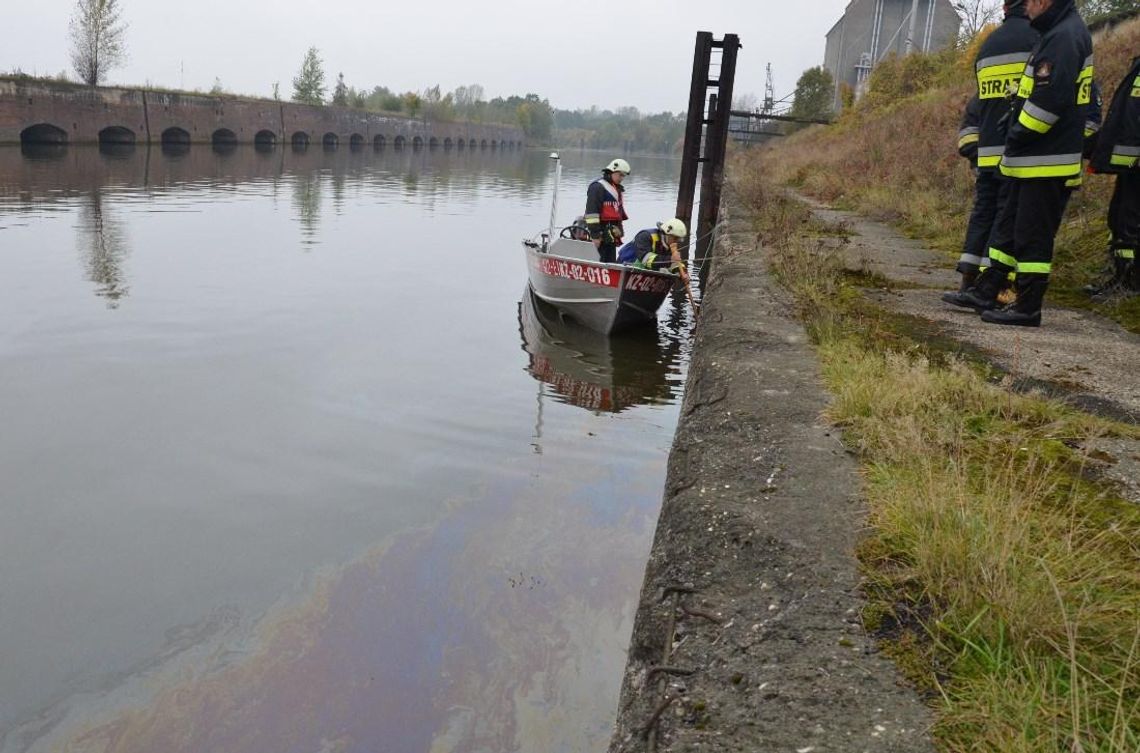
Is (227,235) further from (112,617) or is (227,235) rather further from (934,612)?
(934,612)

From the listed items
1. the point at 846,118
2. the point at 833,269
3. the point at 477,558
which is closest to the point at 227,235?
the point at 833,269

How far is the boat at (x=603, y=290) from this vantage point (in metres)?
10.6

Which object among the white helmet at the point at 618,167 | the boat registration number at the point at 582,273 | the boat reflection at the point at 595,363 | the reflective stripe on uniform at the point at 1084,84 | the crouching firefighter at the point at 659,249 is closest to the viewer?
the reflective stripe on uniform at the point at 1084,84

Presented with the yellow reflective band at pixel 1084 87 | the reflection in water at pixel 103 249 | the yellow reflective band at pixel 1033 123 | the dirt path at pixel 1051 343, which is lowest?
the reflection in water at pixel 103 249

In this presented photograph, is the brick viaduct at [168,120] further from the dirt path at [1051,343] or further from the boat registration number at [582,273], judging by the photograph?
the dirt path at [1051,343]

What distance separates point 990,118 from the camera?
631cm

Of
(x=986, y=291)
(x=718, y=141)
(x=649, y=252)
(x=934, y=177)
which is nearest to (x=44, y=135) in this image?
(x=718, y=141)

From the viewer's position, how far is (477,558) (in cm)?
515

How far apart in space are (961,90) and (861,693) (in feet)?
77.2

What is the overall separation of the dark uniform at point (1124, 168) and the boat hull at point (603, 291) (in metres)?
4.93

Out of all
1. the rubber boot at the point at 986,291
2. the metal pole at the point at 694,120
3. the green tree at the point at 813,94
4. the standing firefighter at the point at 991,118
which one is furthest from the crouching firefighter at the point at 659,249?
the green tree at the point at 813,94

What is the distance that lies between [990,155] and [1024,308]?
1157mm

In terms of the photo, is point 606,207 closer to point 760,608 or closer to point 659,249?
point 659,249

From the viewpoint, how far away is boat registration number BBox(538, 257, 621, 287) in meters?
10.7
